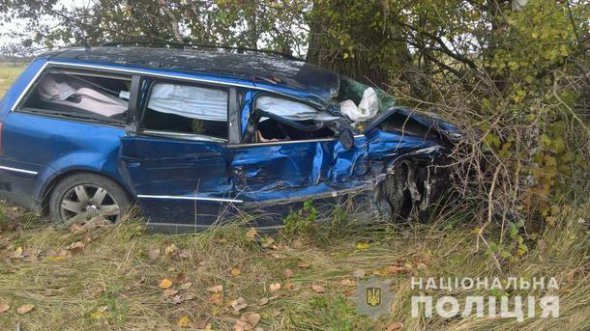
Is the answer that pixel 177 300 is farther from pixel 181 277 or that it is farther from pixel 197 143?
pixel 197 143

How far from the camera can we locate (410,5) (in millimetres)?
5500

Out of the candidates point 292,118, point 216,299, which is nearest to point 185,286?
point 216,299

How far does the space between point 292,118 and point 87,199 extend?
6.05 ft

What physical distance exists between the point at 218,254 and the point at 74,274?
103 centimetres

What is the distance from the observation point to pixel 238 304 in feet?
11.9

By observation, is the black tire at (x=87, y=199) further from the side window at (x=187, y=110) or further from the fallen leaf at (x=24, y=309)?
the fallen leaf at (x=24, y=309)

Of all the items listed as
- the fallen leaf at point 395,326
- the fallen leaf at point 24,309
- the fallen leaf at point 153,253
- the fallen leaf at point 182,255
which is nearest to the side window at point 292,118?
the fallen leaf at point 182,255

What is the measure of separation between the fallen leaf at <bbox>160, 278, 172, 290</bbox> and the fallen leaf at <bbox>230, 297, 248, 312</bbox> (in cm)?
50

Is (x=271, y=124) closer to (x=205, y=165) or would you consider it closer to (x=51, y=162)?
(x=205, y=165)

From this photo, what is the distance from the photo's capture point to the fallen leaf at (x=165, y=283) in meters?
3.82

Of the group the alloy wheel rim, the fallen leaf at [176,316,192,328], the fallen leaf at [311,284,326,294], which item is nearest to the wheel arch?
the alloy wheel rim

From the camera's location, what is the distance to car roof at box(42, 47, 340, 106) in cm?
447

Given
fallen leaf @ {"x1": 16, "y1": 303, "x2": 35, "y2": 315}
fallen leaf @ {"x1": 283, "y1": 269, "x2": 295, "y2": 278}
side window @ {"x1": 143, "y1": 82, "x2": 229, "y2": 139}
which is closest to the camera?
fallen leaf @ {"x1": 16, "y1": 303, "x2": 35, "y2": 315}

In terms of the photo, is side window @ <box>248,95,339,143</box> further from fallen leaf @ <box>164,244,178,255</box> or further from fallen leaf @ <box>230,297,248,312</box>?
fallen leaf @ <box>230,297,248,312</box>
